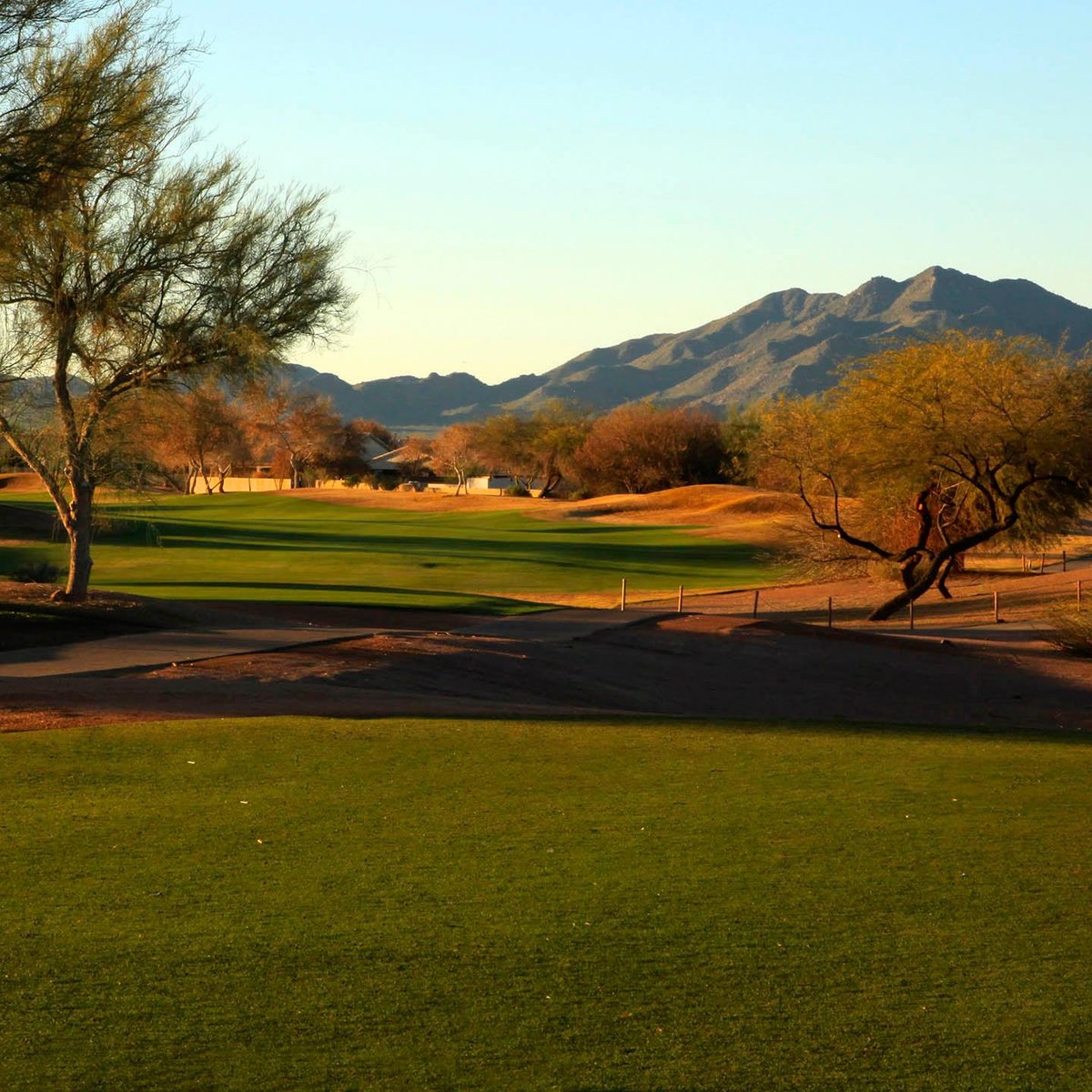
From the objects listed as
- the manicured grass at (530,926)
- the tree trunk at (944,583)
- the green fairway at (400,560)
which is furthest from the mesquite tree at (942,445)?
the manicured grass at (530,926)

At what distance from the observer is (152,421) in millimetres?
27891

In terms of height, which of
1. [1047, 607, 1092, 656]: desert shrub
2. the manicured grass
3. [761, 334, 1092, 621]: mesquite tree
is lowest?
[1047, 607, 1092, 656]: desert shrub

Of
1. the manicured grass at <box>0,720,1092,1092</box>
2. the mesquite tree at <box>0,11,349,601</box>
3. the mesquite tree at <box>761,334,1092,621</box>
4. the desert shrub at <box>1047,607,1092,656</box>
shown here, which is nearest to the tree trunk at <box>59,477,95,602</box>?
the mesquite tree at <box>0,11,349,601</box>

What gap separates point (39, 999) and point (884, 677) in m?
21.3

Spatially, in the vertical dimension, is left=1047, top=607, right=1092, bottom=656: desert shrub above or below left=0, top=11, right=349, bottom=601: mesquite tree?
below

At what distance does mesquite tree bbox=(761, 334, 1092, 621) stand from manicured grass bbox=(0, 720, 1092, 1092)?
91.8 feet

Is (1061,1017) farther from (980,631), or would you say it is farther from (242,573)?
(242,573)

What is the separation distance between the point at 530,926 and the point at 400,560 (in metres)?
46.5

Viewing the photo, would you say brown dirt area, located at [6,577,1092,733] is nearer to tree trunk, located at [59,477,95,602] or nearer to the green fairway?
tree trunk, located at [59,477,95,602]

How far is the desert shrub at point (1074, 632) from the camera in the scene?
2991cm

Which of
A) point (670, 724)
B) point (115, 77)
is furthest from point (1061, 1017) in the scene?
point (115, 77)

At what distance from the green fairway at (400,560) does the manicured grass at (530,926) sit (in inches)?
818

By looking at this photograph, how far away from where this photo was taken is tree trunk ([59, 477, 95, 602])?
27.7 meters

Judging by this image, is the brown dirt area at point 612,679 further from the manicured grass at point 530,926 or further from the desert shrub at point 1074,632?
the manicured grass at point 530,926
